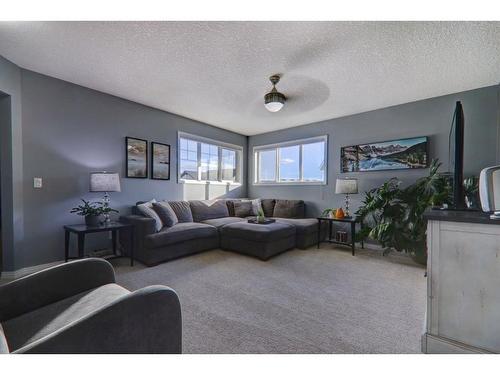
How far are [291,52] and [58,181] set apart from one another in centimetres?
324

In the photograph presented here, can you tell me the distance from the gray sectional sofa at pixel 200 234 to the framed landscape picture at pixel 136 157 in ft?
1.86

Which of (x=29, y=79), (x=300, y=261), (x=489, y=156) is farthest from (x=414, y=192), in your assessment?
(x=29, y=79)

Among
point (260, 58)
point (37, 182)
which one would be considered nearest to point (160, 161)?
point (37, 182)

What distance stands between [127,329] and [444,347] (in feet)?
5.72

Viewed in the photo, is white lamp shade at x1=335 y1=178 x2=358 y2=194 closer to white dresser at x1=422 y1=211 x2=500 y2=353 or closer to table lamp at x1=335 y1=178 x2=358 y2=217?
table lamp at x1=335 y1=178 x2=358 y2=217

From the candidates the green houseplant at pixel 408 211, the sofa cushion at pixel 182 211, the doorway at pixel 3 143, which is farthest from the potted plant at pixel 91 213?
the green houseplant at pixel 408 211

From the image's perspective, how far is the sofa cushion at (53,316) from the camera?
0.94 meters

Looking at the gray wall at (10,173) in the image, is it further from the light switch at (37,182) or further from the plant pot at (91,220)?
the plant pot at (91,220)

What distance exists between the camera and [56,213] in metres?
2.85

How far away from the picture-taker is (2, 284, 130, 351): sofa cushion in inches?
37.0

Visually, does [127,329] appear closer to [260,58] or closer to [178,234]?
[178,234]

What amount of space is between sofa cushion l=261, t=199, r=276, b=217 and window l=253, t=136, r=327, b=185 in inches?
22.3

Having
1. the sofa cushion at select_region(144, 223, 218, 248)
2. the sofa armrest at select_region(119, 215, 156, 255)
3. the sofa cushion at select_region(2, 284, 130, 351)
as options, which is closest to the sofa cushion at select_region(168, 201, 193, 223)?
the sofa cushion at select_region(144, 223, 218, 248)

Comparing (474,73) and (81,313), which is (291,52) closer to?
(474,73)
